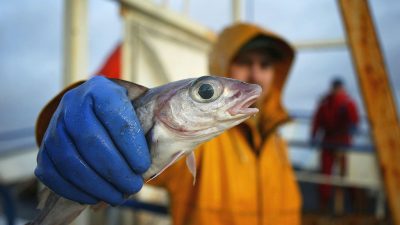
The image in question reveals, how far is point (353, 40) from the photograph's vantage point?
169 cm

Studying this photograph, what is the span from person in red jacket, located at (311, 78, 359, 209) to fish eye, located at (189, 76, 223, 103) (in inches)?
230

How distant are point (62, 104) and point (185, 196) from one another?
1.10 meters

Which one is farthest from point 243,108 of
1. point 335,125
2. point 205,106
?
point 335,125

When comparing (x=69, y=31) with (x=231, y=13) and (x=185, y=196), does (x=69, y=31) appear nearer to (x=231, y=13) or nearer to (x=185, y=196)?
(x=185, y=196)

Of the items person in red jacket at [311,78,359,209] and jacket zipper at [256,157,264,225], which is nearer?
jacket zipper at [256,157,264,225]

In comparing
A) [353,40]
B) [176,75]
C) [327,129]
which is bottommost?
[327,129]

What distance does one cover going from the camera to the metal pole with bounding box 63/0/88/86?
2385 millimetres

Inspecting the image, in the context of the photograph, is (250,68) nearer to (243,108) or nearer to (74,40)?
(74,40)

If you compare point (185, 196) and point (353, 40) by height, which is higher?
point (353, 40)

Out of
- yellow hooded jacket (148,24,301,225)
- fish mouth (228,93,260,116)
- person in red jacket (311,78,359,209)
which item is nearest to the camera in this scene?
fish mouth (228,93,260,116)

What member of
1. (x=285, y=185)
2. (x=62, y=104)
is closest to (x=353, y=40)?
(x=285, y=185)

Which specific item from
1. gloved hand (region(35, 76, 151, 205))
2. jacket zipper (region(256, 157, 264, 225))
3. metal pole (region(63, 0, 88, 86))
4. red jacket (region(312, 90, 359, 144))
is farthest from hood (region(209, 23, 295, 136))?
red jacket (region(312, 90, 359, 144))

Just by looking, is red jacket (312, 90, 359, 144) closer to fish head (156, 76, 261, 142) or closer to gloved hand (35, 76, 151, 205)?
fish head (156, 76, 261, 142)

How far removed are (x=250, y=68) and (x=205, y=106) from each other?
1.46 metres
